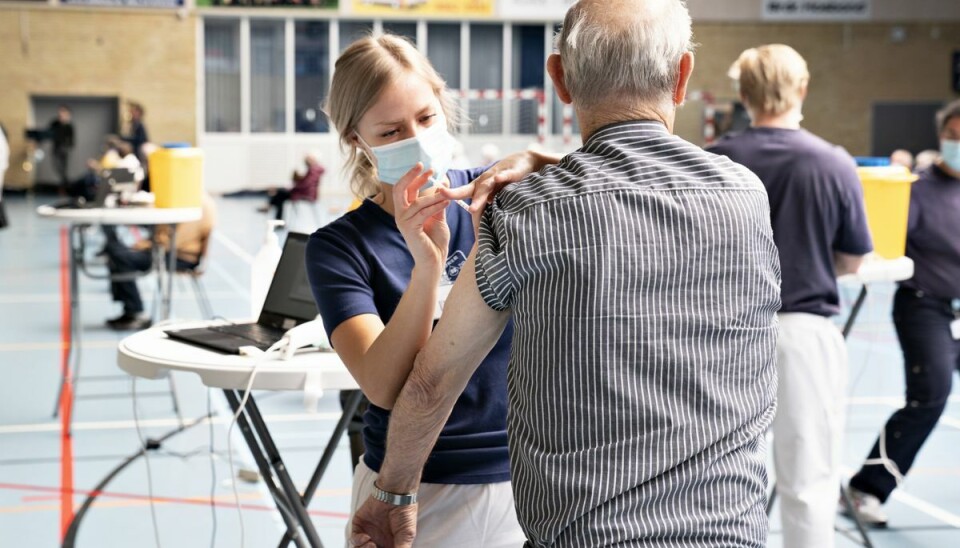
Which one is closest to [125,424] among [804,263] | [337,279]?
[804,263]

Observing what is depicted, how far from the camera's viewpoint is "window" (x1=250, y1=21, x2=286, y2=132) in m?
20.4

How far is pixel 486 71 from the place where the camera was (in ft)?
68.8

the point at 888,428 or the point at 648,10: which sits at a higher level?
the point at 648,10

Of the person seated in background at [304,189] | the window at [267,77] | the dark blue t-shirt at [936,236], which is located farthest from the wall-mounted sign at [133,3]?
the dark blue t-shirt at [936,236]

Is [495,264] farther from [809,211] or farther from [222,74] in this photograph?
[222,74]

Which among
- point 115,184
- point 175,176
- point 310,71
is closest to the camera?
point 175,176

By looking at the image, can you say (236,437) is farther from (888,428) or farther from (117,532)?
(888,428)

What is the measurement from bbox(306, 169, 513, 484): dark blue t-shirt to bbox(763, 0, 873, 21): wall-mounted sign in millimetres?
20900

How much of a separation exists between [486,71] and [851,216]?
1832 cm

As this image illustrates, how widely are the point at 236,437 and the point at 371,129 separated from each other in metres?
3.66

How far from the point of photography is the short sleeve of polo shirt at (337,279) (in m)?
1.67

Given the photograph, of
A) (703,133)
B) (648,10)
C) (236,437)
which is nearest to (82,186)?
(703,133)

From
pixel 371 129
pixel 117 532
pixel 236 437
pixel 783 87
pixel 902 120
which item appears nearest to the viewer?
pixel 371 129

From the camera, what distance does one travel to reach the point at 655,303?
3.93ft
